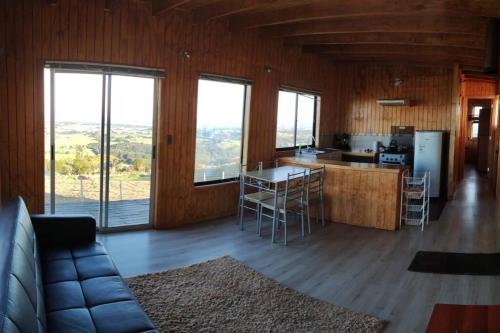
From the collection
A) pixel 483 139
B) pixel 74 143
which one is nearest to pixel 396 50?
pixel 74 143

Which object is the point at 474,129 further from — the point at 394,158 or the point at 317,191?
the point at 317,191

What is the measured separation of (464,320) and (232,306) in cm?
166

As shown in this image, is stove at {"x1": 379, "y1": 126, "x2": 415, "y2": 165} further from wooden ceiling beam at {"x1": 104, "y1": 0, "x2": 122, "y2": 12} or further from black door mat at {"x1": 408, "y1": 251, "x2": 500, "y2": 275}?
wooden ceiling beam at {"x1": 104, "y1": 0, "x2": 122, "y2": 12}

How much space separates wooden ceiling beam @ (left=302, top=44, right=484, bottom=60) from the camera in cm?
639

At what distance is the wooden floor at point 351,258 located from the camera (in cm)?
344

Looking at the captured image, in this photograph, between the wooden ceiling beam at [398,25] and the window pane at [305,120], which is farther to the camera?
the window pane at [305,120]

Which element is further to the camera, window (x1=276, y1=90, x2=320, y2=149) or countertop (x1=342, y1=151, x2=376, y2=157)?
countertop (x1=342, y1=151, x2=376, y2=157)

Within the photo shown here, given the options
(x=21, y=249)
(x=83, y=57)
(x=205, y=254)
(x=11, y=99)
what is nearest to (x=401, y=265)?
(x=205, y=254)

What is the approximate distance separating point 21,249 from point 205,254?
7.77ft

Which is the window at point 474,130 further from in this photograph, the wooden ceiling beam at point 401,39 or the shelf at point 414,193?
the shelf at point 414,193

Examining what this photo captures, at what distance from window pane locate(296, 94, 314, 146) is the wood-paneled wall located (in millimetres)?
490

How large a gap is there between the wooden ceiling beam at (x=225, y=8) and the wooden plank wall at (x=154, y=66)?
0.17m

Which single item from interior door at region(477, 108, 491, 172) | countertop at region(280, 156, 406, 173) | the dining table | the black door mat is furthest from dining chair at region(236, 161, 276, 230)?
interior door at region(477, 108, 491, 172)

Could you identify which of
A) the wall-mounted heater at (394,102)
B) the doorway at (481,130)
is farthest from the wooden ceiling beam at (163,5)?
the doorway at (481,130)
